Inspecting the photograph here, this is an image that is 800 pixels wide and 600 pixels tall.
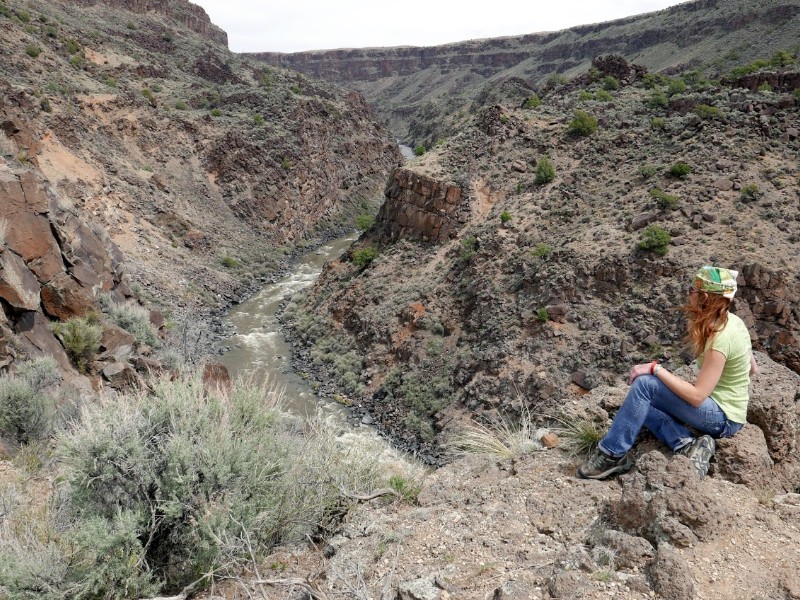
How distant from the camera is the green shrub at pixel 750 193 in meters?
16.5

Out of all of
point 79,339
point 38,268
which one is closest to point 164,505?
point 79,339

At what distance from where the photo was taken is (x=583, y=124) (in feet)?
73.1

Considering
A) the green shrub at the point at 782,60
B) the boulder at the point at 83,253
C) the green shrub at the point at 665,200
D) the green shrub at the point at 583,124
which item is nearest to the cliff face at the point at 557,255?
the green shrub at the point at 665,200

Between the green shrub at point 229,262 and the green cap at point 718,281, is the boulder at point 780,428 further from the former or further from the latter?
the green shrub at point 229,262

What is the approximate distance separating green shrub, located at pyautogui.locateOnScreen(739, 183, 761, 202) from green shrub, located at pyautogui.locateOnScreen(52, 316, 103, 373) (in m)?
18.6

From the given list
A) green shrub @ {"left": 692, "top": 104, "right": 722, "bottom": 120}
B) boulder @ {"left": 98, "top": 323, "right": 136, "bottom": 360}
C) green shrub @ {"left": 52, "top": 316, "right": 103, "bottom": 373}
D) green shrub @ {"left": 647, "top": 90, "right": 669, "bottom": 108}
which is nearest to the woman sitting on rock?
green shrub @ {"left": 52, "top": 316, "right": 103, "bottom": 373}

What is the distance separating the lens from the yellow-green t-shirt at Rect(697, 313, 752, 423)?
378 centimetres

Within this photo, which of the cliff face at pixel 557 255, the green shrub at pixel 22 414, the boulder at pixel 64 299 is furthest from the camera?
the cliff face at pixel 557 255

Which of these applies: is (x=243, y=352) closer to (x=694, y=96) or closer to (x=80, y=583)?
(x=80, y=583)

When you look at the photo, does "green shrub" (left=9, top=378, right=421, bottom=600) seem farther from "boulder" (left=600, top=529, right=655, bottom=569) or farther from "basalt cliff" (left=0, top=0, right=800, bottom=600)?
"boulder" (left=600, top=529, right=655, bottom=569)

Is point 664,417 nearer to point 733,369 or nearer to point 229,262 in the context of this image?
point 733,369

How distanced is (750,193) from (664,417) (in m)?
16.0

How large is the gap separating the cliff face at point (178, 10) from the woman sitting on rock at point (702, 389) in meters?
68.8

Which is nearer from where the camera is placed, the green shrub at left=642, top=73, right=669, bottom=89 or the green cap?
the green cap
